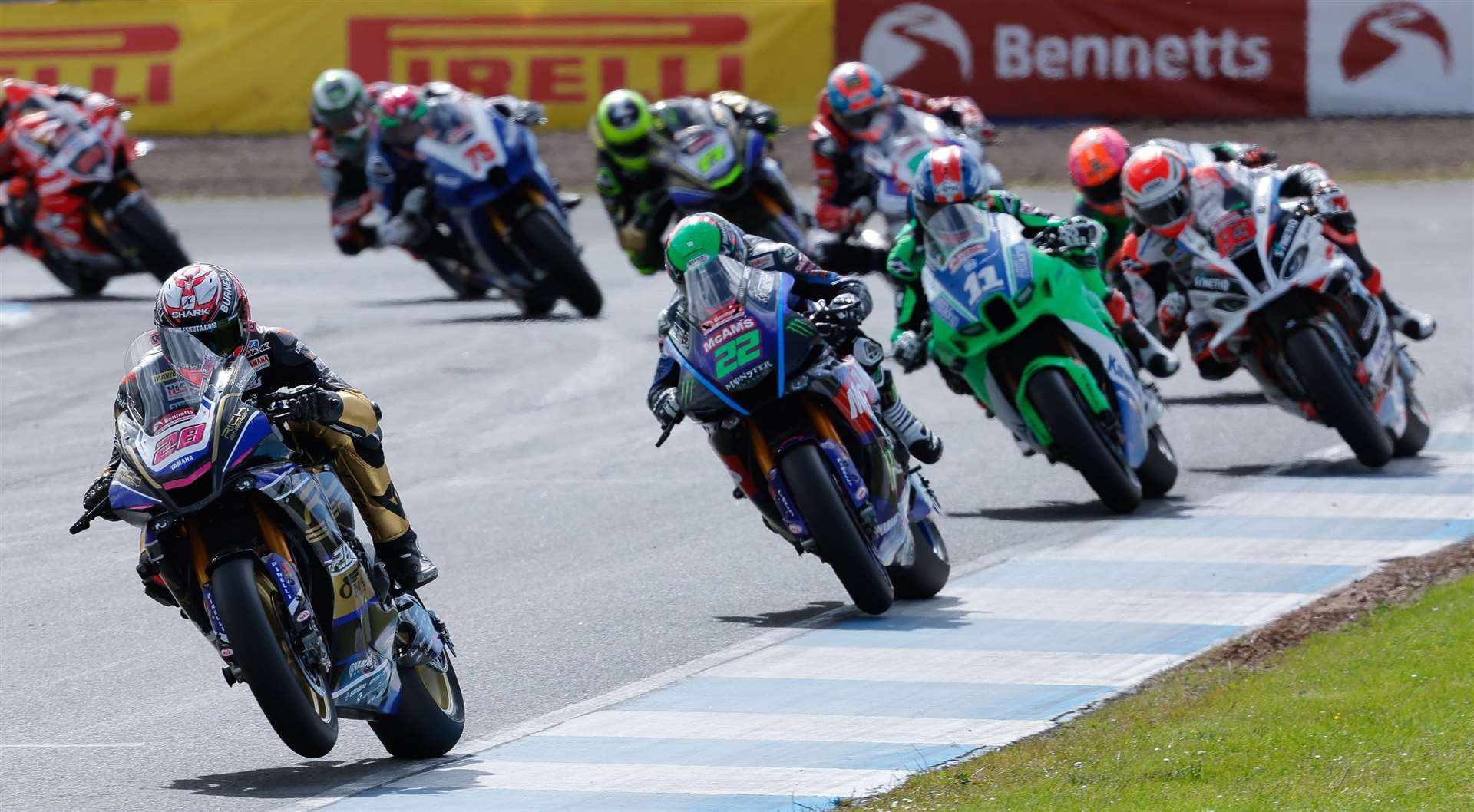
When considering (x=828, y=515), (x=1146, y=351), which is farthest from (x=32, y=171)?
(x=828, y=515)

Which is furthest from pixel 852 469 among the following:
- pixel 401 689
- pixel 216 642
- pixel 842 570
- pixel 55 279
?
pixel 55 279

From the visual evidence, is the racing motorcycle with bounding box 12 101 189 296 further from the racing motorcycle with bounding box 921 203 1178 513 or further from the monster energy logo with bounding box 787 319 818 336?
the monster energy logo with bounding box 787 319 818 336

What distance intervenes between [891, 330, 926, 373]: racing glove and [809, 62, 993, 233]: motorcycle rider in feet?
22.6

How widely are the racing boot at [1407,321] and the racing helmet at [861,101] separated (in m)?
6.13

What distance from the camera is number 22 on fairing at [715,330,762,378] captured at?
31.9 feet

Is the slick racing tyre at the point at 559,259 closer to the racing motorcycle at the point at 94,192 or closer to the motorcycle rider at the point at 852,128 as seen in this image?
the motorcycle rider at the point at 852,128

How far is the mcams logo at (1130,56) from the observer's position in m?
28.4

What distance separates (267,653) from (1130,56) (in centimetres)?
2286

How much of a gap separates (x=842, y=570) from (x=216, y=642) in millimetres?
3178

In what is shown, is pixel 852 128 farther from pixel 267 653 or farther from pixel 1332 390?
pixel 267 653

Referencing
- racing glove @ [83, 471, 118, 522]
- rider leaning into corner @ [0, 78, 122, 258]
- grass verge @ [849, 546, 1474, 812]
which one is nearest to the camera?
grass verge @ [849, 546, 1474, 812]

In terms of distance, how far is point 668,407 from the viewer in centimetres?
998

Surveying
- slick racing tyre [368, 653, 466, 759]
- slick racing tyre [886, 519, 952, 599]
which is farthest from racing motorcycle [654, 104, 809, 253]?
slick racing tyre [368, 653, 466, 759]

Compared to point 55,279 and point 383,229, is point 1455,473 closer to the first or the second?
point 383,229
